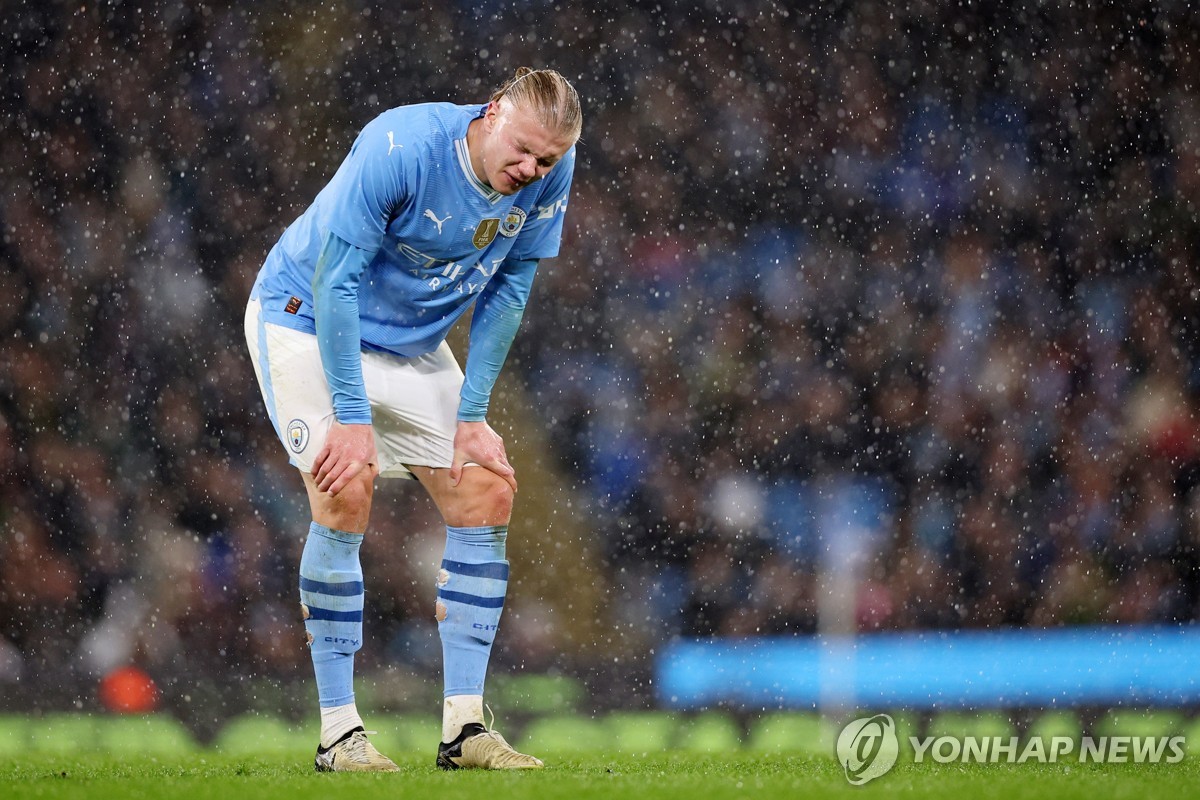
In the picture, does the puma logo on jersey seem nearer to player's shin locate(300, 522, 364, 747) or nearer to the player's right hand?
the player's right hand

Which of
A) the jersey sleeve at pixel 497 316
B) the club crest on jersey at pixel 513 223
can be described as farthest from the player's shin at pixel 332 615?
the club crest on jersey at pixel 513 223

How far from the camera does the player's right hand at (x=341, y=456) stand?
9.06ft

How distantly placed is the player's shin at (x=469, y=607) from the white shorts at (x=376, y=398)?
199 millimetres

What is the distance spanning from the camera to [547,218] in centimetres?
306

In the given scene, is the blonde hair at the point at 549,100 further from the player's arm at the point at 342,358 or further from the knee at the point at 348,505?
the knee at the point at 348,505

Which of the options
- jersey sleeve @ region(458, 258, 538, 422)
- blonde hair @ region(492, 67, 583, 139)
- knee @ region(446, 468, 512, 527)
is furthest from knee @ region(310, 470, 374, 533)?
blonde hair @ region(492, 67, 583, 139)

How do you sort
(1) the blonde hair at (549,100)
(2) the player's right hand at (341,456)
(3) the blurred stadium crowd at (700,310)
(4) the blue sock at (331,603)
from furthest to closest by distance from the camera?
1. (3) the blurred stadium crowd at (700,310)
2. (4) the blue sock at (331,603)
3. (2) the player's right hand at (341,456)
4. (1) the blonde hair at (549,100)

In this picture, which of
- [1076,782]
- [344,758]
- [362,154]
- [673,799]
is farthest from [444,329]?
[1076,782]

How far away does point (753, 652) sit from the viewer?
6.30 m

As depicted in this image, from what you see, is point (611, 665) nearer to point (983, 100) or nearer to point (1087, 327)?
point (1087, 327)

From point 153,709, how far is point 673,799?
4.32 metres

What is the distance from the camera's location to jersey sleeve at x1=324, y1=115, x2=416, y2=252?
2.71 m

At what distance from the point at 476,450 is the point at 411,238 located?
1.59ft

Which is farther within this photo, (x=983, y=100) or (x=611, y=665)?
(x=983, y=100)
